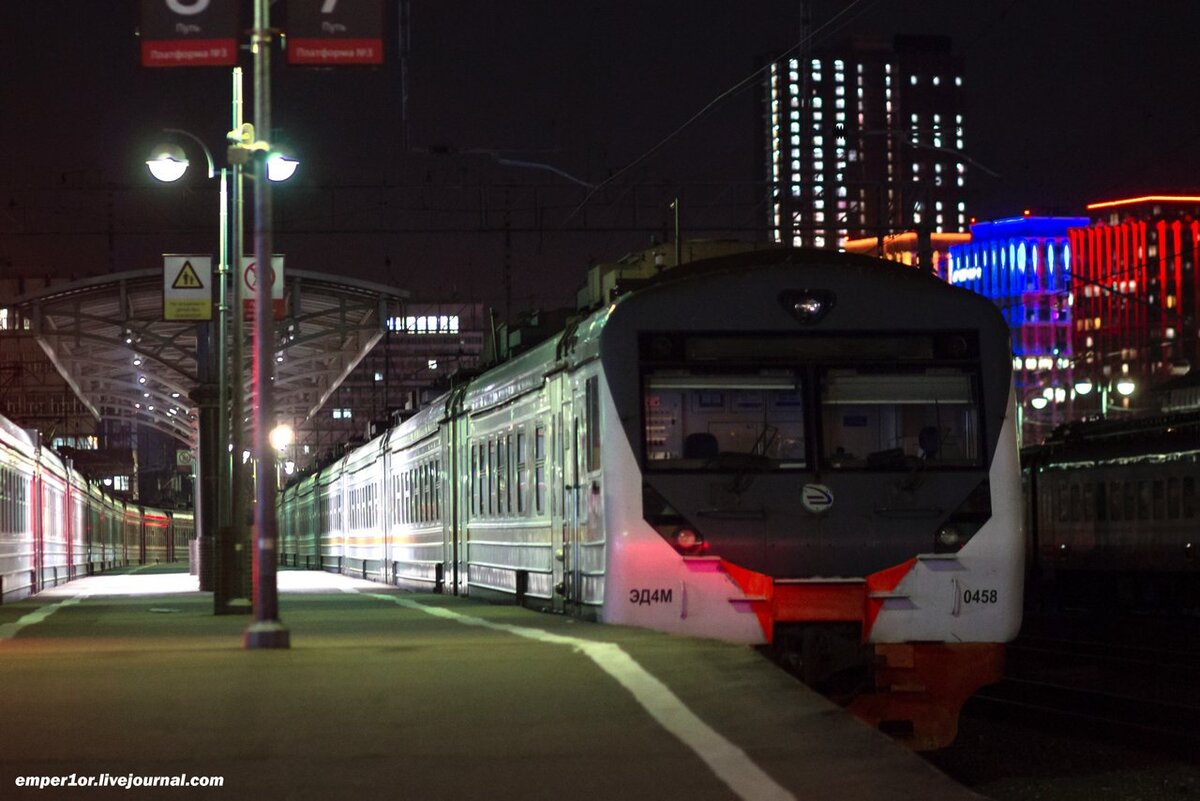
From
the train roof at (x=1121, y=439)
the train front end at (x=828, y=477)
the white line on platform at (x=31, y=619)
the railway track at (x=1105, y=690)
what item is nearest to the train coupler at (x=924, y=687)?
the train front end at (x=828, y=477)

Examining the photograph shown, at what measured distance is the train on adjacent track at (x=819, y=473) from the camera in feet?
Answer: 45.8

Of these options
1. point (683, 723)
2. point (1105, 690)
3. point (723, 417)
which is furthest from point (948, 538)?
point (1105, 690)

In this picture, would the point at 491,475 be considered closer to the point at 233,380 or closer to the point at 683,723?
the point at 233,380

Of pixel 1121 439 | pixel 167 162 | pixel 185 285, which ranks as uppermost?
pixel 167 162

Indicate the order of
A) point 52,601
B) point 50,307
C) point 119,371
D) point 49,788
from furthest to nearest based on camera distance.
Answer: point 119,371 → point 50,307 → point 52,601 → point 49,788

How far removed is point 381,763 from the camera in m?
8.93

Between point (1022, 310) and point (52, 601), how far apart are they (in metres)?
160

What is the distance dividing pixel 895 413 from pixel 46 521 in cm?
2902

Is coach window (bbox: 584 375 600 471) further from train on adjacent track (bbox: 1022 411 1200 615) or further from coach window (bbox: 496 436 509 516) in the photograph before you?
train on adjacent track (bbox: 1022 411 1200 615)

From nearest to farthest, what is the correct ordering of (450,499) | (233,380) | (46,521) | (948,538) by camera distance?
(948,538) < (233,380) < (450,499) < (46,521)

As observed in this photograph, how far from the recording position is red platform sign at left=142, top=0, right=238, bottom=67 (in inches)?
618

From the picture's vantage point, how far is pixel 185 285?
90.6 ft

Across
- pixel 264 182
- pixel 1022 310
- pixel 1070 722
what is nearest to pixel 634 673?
pixel 264 182

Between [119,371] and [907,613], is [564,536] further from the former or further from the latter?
[119,371]
